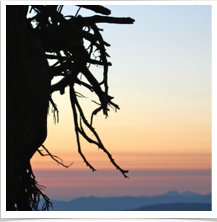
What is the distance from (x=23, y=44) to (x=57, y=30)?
0.78 m

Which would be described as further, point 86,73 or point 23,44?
point 86,73

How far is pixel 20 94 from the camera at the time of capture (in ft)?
14.7

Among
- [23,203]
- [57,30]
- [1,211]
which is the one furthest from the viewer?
[23,203]

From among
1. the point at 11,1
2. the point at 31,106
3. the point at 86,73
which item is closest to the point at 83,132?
the point at 86,73

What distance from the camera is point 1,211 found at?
4.24 m

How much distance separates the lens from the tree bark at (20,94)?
4383mm

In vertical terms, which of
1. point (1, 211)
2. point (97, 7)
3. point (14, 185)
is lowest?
point (1, 211)

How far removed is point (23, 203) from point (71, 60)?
A: 305cm

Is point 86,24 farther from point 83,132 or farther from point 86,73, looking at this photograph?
point 83,132

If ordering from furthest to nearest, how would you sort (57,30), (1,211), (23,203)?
(23,203)
(57,30)
(1,211)

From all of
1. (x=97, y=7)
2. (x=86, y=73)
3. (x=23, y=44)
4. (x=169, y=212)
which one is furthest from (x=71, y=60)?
(x=169, y=212)

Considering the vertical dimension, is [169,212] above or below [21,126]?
below

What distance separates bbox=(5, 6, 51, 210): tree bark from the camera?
4.38m

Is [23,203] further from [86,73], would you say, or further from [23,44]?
[23,44]
